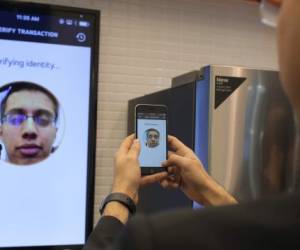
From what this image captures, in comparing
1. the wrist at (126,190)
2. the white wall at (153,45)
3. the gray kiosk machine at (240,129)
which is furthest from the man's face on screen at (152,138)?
the white wall at (153,45)

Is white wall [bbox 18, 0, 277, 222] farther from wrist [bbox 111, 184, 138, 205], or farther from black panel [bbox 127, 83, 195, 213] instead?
wrist [bbox 111, 184, 138, 205]

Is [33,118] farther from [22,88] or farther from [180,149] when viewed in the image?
[180,149]

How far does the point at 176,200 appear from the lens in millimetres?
1341

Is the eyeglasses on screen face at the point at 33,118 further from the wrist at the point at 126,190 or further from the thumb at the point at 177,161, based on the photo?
the wrist at the point at 126,190

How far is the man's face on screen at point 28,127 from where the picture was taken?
4.81 ft

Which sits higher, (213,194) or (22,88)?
(22,88)

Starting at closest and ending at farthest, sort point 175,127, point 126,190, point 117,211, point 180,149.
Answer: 1. point 117,211
2. point 126,190
3. point 180,149
4. point 175,127

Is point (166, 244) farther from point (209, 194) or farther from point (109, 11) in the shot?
point (109, 11)

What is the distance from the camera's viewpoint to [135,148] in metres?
1.07

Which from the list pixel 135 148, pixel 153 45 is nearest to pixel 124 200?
pixel 135 148
